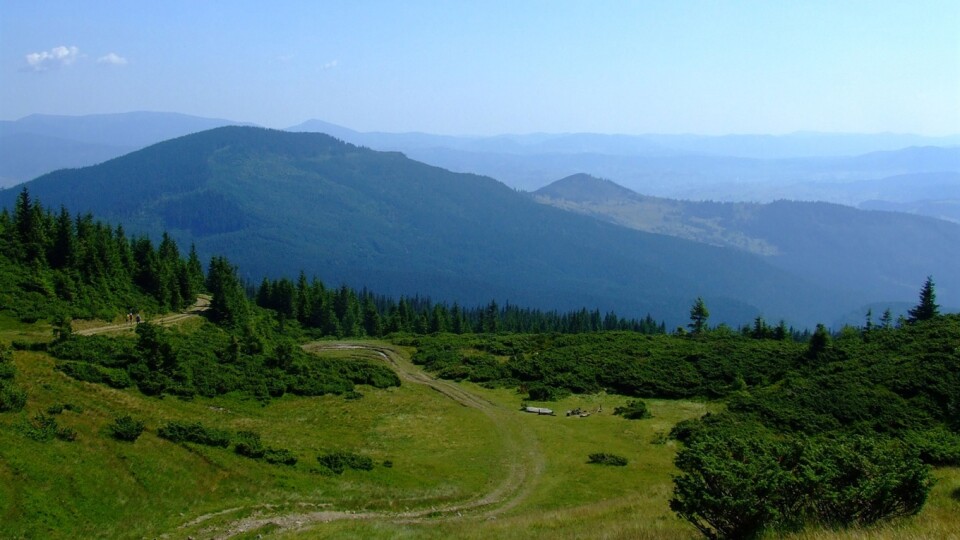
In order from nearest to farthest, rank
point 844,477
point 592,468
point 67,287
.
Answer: point 844,477
point 592,468
point 67,287

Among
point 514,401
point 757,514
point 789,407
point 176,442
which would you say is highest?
point 757,514

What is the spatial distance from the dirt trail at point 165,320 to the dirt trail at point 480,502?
33.0m

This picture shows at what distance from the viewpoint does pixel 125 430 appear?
31.0 m

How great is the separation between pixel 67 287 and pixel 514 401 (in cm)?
4870

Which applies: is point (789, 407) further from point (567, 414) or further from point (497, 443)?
point (497, 443)

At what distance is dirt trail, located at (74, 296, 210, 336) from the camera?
194 feet

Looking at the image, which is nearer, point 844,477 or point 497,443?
point 844,477

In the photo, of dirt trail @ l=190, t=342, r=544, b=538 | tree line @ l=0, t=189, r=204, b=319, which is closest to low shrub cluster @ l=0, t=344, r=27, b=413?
dirt trail @ l=190, t=342, r=544, b=538

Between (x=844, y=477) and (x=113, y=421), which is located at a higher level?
(x=844, y=477)

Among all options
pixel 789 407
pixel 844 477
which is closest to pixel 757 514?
pixel 844 477

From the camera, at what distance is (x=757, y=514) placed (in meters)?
16.2

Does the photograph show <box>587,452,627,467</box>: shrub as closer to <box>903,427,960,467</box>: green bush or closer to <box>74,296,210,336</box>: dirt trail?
<box>903,427,960,467</box>: green bush

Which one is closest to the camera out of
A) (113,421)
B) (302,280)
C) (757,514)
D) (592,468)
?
(757,514)

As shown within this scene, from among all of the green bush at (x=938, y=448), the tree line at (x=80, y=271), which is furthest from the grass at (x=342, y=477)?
the tree line at (x=80, y=271)
